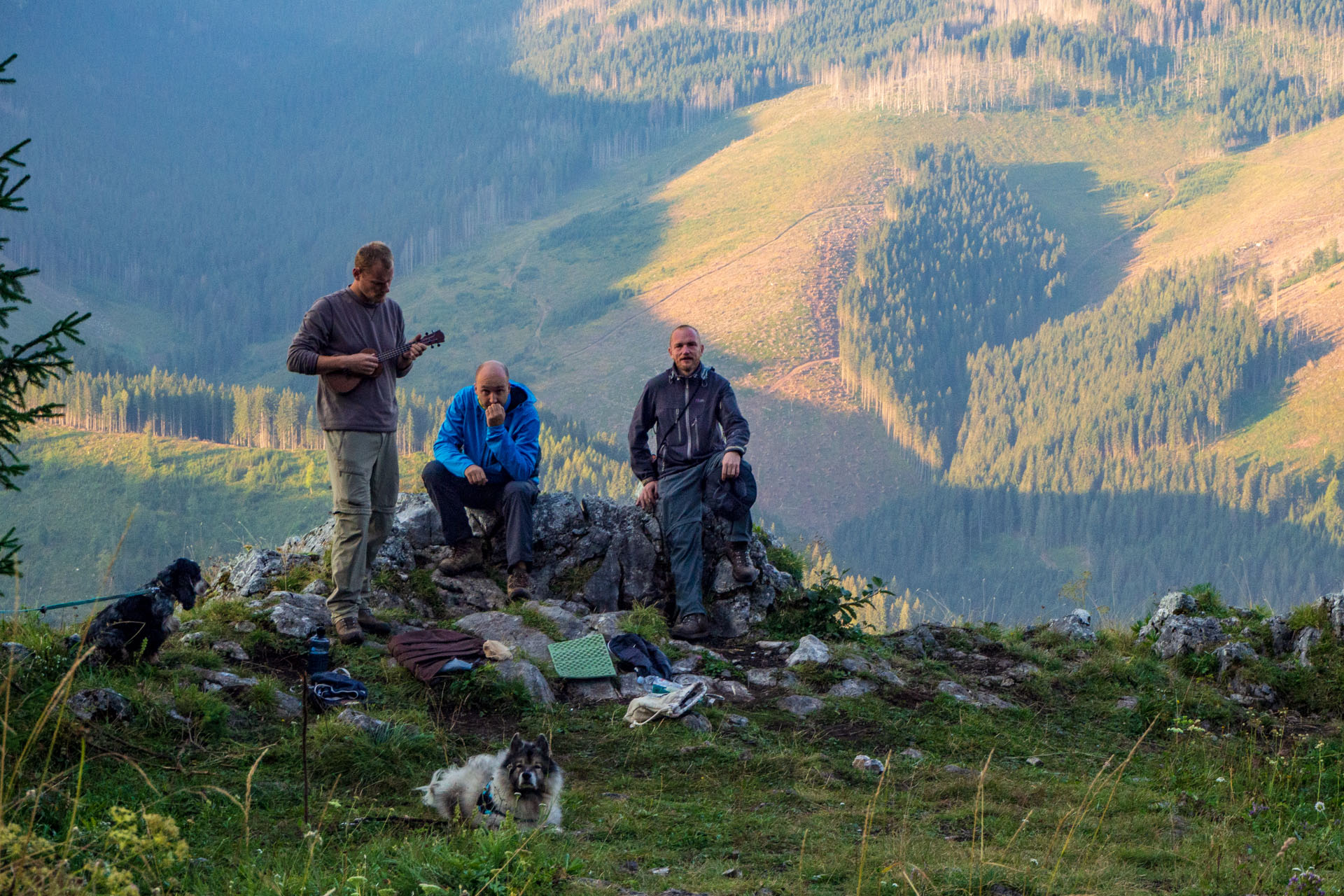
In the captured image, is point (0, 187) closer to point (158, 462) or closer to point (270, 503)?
point (270, 503)

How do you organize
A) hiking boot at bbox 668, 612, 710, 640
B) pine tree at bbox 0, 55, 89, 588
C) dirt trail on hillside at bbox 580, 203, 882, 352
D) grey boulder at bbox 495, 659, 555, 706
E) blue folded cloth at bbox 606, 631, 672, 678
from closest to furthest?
pine tree at bbox 0, 55, 89, 588 → grey boulder at bbox 495, 659, 555, 706 → blue folded cloth at bbox 606, 631, 672, 678 → hiking boot at bbox 668, 612, 710, 640 → dirt trail on hillside at bbox 580, 203, 882, 352

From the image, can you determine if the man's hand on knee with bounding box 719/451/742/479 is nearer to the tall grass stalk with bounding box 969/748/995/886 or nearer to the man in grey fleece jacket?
the man in grey fleece jacket

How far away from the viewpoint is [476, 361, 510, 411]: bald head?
9.91m

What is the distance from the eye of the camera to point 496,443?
1006 cm

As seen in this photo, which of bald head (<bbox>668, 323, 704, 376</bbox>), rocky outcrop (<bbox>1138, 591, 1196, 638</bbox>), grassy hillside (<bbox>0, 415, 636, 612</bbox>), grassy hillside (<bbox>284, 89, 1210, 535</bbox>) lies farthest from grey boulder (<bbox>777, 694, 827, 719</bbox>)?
grassy hillside (<bbox>284, 89, 1210, 535</bbox>)

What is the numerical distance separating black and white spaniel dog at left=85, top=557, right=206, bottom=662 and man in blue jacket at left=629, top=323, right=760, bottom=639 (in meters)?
4.61

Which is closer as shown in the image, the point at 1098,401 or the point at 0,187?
the point at 0,187

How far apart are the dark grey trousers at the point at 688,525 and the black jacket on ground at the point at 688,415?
0.15 meters

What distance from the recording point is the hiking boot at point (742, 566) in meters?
10.2

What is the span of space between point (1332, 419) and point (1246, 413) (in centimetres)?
1036

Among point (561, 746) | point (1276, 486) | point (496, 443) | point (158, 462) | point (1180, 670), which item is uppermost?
point (496, 443)

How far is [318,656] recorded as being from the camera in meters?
7.11

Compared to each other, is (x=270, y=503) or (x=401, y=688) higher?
(x=401, y=688)

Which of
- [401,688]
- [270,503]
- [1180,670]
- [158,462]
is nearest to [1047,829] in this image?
[401,688]
